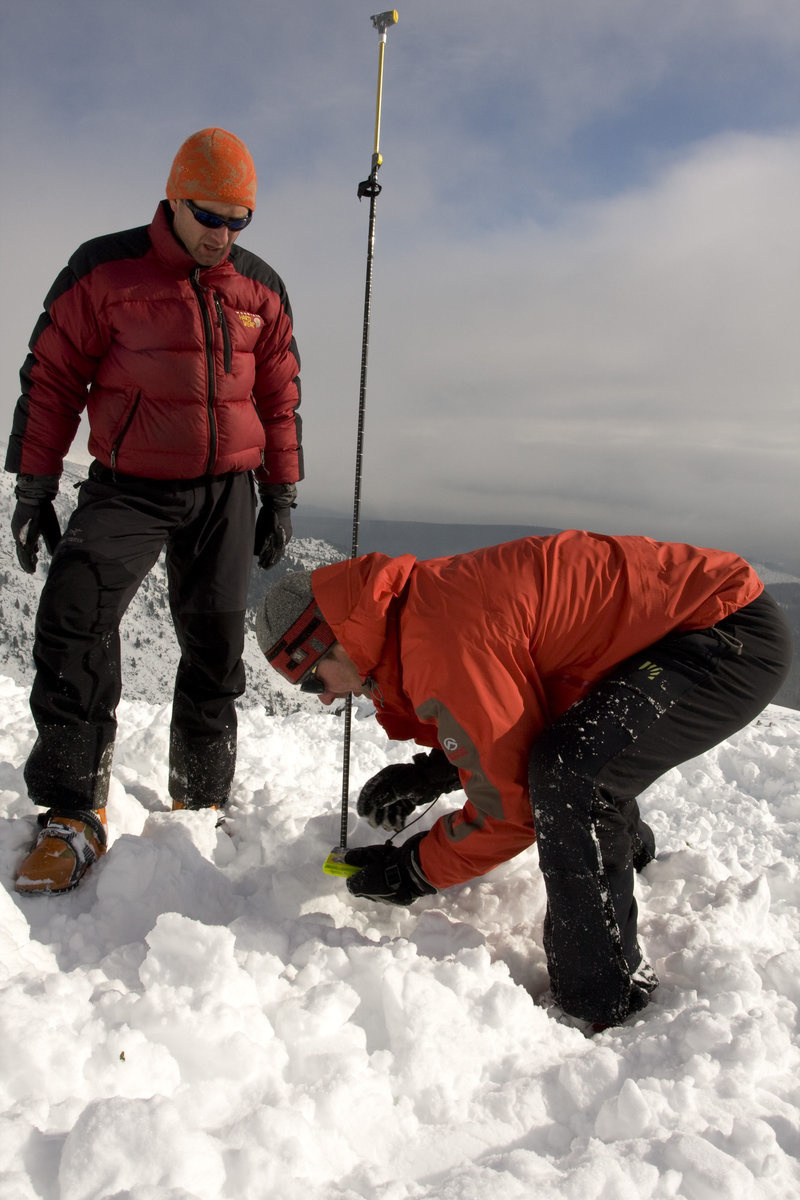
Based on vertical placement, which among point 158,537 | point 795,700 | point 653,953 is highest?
point 158,537

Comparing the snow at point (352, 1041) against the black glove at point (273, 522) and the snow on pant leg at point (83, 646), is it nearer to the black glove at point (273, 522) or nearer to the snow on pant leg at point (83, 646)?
the snow on pant leg at point (83, 646)

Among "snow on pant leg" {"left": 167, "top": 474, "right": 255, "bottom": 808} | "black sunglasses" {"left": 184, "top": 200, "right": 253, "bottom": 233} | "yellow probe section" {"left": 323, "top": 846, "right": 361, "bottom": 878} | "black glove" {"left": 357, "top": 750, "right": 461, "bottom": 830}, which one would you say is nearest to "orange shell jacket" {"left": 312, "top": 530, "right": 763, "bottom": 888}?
"yellow probe section" {"left": 323, "top": 846, "right": 361, "bottom": 878}

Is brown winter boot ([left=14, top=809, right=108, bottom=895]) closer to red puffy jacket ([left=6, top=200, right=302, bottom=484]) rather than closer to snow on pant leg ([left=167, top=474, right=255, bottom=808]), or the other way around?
snow on pant leg ([left=167, top=474, right=255, bottom=808])

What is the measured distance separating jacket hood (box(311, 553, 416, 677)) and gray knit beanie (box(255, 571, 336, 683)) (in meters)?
0.06

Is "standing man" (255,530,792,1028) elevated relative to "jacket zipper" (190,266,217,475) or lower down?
lower down

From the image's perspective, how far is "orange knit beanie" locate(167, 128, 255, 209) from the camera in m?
2.75

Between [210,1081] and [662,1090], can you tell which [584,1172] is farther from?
[210,1081]

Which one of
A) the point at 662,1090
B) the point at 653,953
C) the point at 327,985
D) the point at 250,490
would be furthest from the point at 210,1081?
the point at 250,490

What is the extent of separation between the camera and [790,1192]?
5.64ft

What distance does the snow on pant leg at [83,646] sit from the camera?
2.78 m

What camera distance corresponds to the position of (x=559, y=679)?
8.65 ft

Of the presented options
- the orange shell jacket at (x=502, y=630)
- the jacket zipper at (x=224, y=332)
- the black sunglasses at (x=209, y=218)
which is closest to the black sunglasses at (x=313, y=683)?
the orange shell jacket at (x=502, y=630)

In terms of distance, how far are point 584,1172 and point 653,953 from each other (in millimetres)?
1259

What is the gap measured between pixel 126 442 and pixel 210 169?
3.36 ft
